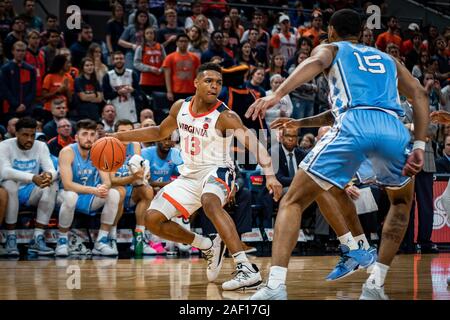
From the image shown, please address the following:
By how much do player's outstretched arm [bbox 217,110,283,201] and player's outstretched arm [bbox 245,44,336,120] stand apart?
0.94 m

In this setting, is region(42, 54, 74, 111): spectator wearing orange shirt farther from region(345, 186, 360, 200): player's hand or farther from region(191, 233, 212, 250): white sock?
region(191, 233, 212, 250): white sock

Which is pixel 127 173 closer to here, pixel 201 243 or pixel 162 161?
pixel 162 161

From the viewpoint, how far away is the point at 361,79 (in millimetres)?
4949

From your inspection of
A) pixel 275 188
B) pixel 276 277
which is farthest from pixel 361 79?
pixel 276 277

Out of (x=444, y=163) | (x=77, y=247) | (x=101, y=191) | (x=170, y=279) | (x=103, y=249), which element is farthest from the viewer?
(x=444, y=163)

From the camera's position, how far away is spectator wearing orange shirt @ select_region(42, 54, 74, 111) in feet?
38.2

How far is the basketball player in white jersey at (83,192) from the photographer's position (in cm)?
966

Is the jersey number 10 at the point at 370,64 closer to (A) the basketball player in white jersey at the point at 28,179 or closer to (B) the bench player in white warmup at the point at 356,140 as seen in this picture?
(B) the bench player in white warmup at the point at 356,140

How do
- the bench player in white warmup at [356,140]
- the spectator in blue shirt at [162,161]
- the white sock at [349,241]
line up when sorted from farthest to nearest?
the spectator in blue shirt at [162,161] < the white sock at [349,241] < the bench player in white warmup at [356,140]

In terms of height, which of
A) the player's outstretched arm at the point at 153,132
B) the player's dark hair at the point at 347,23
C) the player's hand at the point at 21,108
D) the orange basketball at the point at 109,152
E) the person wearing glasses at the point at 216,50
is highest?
the player's dark hair at the point at 347,23

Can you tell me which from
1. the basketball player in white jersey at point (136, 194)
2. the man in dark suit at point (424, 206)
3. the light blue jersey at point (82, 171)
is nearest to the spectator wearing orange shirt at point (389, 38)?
the man in dark suit at point (424, 206)

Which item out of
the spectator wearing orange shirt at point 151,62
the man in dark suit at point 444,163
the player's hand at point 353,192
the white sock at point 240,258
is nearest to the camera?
the white sock at point 240,258

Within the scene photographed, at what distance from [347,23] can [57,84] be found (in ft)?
24.7

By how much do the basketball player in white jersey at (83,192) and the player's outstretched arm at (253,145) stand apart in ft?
11.5
